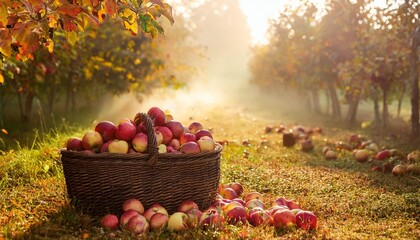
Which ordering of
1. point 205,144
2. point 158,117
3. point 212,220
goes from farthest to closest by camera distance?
1. point 158,117
2. point 205,144
3. point 212,220

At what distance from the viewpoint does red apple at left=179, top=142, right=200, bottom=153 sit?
15.4ft

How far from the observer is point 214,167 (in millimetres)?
4922

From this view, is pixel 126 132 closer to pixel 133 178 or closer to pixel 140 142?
pixel 140 142

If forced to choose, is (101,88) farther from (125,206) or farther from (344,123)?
(125,206)

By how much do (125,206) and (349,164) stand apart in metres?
4.97

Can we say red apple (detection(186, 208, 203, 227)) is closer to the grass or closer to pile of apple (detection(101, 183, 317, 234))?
pile of apple (detection(101, 183, 317, 234))

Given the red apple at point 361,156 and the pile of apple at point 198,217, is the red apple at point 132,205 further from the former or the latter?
the red apple at point 361,156

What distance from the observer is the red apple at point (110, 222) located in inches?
165

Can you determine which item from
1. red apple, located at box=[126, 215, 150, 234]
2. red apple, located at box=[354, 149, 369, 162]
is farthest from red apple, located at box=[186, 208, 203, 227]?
red apple, located at box=[354, 149, 369, 162]

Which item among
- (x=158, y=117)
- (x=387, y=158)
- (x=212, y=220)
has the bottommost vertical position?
(x=387, y=158)

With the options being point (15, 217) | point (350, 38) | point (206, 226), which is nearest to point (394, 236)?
point (206, 226)

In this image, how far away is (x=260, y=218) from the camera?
14.6 feet

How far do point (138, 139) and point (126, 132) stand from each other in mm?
180

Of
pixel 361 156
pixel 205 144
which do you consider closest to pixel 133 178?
pixel 205 144
